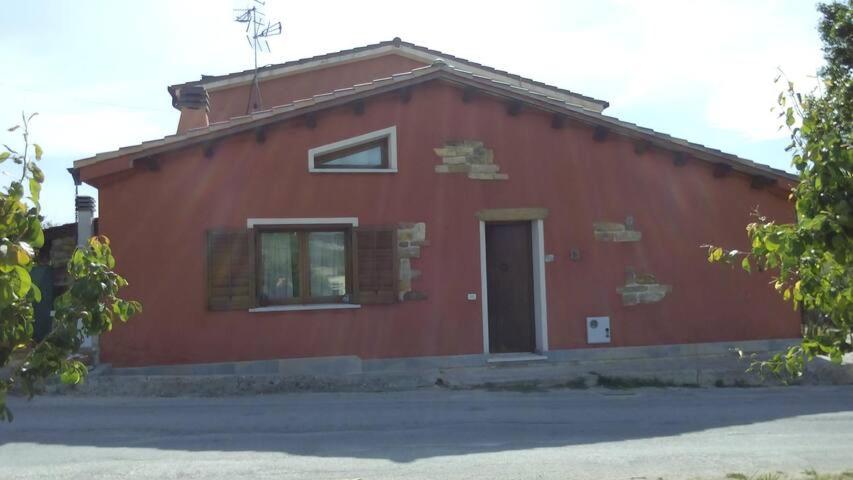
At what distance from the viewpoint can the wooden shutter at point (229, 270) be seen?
11.2 meters

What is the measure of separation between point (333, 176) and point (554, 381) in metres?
4.39

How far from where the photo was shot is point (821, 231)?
3680mm

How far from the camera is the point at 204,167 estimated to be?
11.3 m

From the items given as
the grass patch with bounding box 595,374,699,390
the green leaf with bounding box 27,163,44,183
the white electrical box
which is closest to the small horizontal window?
the white electrical box

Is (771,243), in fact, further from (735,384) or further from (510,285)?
(510,285)

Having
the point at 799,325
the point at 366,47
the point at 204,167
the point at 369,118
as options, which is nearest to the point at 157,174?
the point at 204,167

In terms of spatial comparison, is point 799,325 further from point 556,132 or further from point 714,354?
point 556,132

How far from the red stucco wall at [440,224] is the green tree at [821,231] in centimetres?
793

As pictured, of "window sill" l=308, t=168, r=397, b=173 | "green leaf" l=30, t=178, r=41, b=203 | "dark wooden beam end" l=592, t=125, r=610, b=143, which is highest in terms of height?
"dark wooden beam end" l=592, t=125, r=610, b=143

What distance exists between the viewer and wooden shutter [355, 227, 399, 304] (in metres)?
11.7

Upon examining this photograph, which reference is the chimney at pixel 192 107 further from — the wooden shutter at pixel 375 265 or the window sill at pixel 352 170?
the wooden shutter at pixel 375 265

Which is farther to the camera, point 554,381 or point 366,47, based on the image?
point 366,47

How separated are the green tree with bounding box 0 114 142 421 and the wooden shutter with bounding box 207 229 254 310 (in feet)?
25.8

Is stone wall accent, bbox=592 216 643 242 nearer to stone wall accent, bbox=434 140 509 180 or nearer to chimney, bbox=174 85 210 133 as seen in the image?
stone wall accent, bbox=434 140 509 180
